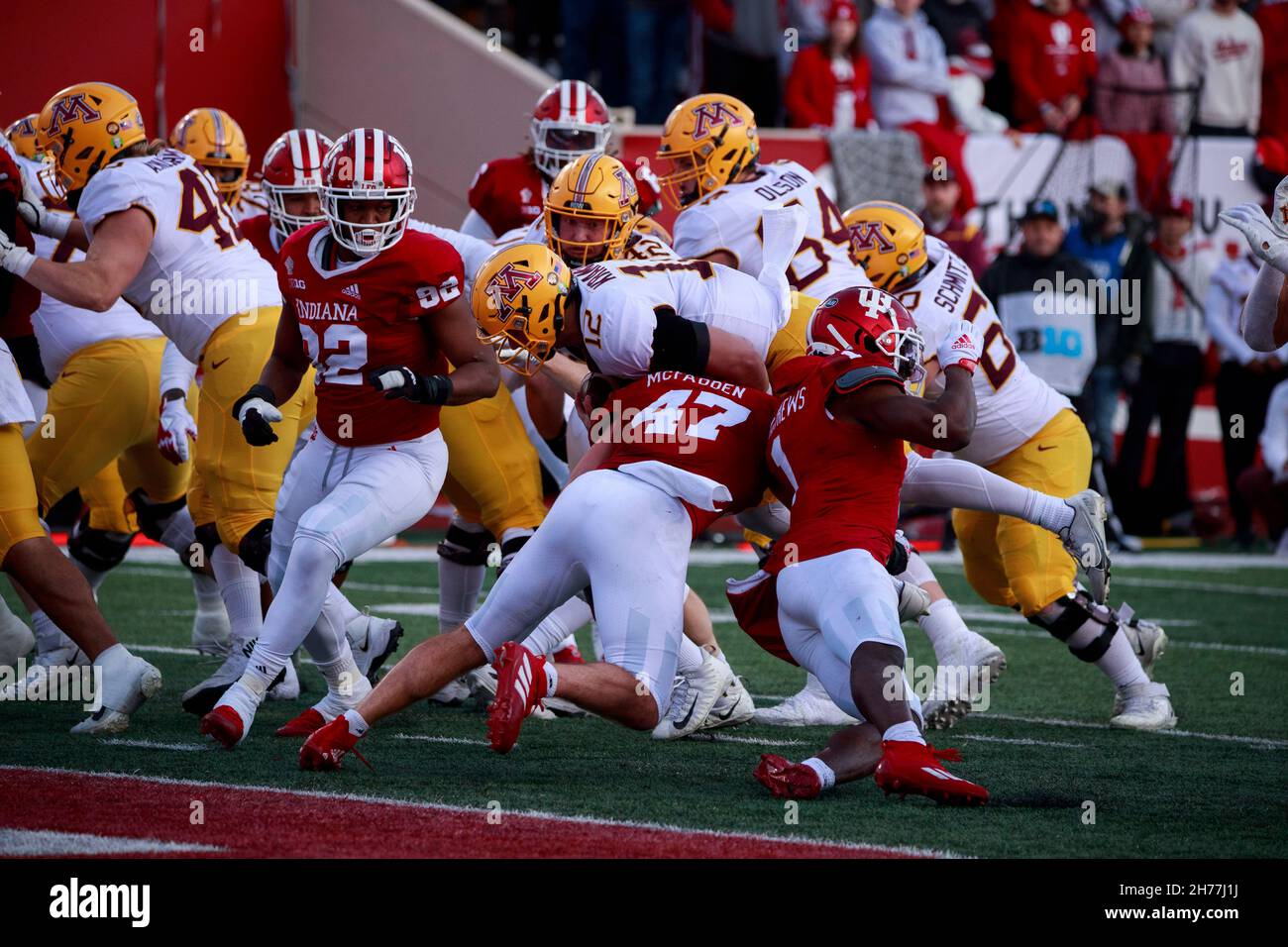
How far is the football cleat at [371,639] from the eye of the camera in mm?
5891

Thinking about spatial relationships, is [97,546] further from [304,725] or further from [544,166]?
[544,166]

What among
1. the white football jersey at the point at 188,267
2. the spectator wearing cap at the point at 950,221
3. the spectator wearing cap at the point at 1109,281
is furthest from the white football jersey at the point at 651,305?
the spectator wearing cap at the point at 1109,281

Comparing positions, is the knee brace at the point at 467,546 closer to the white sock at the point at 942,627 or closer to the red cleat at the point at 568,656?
the red cleat at the point at 568,656

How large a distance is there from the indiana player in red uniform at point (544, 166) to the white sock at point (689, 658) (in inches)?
81.9

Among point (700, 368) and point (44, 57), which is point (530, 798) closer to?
point (700, 368)

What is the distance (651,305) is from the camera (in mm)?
4828

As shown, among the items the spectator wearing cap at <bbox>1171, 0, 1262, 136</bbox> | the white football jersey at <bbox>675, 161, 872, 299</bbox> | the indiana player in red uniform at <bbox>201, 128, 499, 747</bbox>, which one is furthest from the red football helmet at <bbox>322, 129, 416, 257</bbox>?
the spectator wearing cap at <bbox>1171, 0, 1262, 136</bbox>

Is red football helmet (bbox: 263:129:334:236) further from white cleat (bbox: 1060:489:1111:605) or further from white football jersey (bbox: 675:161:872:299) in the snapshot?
white cleat (bbox: 1060:489:1111:605)

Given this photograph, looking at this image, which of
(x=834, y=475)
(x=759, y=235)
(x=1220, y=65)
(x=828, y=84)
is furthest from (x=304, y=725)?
(x=1220, y=65)

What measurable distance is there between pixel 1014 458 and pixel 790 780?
194cm
